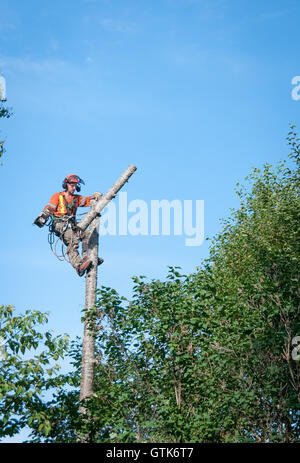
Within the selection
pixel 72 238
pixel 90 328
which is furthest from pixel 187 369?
pixel 72 238

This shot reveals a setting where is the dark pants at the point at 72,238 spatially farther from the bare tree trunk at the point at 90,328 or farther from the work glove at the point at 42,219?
the work glove at the point at 42,219

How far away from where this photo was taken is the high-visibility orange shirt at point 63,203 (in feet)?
56.8

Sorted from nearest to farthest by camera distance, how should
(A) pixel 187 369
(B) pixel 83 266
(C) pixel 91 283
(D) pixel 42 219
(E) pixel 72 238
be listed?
(A) pixel 187 369
(C) pixel 91 283
(B) pixel 83 266
(E) pixel 72 238
(D) pixel 42 219

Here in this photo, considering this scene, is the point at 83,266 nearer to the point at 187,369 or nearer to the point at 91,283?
the point at 91,283

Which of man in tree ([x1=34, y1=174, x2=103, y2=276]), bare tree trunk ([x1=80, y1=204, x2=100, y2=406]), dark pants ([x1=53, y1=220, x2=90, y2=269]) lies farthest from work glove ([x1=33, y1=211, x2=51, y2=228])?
bare tree trunk ([x1=80, y1=204, x2=100, y2=406])

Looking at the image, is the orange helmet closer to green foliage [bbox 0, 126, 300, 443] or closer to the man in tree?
the man in tree

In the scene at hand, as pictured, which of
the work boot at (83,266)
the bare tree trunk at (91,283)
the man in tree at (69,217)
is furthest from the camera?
the man in tree at (69,217)

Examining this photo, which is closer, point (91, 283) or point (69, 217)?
point (91, 283)

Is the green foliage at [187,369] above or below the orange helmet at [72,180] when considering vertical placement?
below

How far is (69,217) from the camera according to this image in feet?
56.1

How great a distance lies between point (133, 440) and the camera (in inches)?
469

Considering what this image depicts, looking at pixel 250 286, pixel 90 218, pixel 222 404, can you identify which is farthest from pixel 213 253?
pixel 222 404

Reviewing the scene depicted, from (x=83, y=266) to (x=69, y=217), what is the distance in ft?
5.46

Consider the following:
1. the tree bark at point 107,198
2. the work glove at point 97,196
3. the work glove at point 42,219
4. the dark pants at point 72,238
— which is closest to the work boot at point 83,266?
the dark pants at point 72,238
